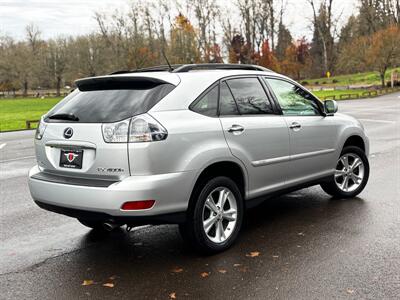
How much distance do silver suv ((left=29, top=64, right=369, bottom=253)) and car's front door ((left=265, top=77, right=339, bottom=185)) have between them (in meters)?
0.02

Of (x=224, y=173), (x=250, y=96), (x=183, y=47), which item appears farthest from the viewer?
(x=183, y=47)

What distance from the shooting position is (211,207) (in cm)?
433

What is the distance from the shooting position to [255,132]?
464 centimetres

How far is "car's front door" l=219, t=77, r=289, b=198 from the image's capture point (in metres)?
4.47

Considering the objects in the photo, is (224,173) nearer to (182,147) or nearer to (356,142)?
(182,147)

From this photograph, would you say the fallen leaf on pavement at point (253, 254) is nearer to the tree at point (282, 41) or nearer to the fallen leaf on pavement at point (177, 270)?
the fallen leaf on pavement at point (177, 270)

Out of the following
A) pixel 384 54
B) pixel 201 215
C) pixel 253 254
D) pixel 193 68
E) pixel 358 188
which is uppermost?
pixel 384 54

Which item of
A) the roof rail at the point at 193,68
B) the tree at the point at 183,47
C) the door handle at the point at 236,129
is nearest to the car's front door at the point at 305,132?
the roof rail at the point at 193,68

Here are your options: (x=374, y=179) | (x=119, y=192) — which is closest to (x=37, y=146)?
(x=119, y=192)

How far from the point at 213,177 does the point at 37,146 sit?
179 cm

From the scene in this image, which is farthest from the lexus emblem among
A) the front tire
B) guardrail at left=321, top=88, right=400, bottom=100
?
guardrail at left=321, top=88, right=400, bottom=100

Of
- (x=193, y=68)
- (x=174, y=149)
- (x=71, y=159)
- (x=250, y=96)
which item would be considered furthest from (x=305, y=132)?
(x=71, y=159)

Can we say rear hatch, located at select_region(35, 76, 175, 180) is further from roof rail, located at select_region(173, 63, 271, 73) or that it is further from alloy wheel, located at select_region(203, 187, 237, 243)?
alloy wheel, located at select_region(203, 187, 237, 243)

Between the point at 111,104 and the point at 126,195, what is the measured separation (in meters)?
0.87
